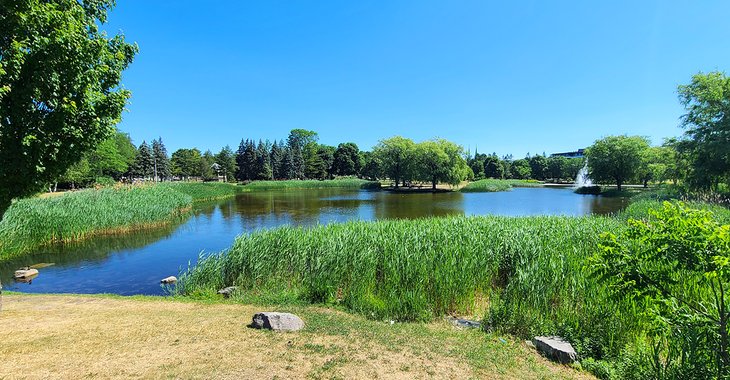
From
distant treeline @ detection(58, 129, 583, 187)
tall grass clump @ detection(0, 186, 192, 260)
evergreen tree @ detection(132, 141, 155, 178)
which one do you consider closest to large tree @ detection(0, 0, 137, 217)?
tall grass clump @ detection(0, 186, 192, 260)

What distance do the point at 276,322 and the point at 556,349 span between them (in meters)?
4.49

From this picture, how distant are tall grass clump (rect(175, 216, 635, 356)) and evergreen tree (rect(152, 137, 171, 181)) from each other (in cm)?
7078

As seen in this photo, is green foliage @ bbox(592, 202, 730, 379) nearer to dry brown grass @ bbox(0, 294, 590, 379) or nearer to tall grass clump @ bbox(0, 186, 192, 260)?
dry brown grass @ bbox(0, 294, 590, 379)

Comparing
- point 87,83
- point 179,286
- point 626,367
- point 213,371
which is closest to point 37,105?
point 87,83

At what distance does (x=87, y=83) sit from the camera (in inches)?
189

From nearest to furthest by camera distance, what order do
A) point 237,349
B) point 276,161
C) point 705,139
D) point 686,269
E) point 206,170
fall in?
point 686,269 → point 237,349 → point 705,139 → point 206,170 → point 276,161

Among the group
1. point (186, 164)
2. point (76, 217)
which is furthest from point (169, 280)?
point (186, 164)

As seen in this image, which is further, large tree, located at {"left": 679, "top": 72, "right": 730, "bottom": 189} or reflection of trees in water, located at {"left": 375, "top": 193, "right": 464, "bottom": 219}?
reflection of trees in water, located at {"left": 375, "top": 193, "right": 464, "bottom": 219}

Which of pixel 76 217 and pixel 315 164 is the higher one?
pixel 315 164

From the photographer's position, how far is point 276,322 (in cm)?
564

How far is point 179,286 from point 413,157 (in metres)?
52.7

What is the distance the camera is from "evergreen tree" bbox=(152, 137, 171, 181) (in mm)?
68938

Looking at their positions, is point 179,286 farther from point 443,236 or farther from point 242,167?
point 242,167

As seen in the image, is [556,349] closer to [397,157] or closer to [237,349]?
[237,349]
